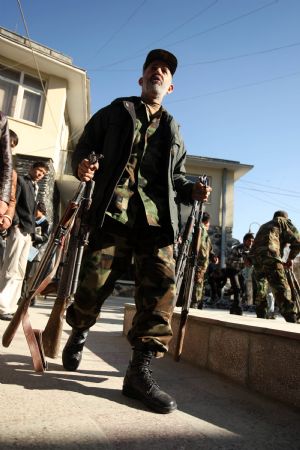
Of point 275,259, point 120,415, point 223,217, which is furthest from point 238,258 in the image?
point 223,217

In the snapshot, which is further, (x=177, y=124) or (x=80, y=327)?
(x=177, y=124)

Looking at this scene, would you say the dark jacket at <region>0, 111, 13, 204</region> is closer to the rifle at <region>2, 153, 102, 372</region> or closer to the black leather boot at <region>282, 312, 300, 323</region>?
the rifle at <region>2, 153, 102, 372</region>

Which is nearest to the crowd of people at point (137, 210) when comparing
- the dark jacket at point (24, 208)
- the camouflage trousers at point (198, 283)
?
the dark jacket at point (24, 208)

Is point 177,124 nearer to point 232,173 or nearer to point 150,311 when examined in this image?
point 150,311

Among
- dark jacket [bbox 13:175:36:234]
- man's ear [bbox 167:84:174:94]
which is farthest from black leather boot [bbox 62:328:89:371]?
dark jacket [bbox 13:175:36:234]

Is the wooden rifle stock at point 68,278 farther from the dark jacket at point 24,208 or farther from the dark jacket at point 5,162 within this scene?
the dark jacket at point 24,208

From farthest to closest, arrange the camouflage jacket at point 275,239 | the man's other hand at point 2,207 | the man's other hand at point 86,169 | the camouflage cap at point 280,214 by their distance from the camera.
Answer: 1. the camouflage cap at point 280,214
2. the camouflage jacket at point 275,239
3. the man's other hand at point 2,207
4. the man's other hand at point 86,169

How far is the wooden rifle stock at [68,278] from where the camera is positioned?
6.55 feet

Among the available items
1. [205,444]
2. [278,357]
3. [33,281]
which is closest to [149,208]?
[33,281]

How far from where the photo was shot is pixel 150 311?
6.59 ft

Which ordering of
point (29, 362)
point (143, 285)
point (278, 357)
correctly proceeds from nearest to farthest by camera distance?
point (278, 357)
point (143, 285)
point (29, 362)

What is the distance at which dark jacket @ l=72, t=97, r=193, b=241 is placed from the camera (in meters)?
2.17

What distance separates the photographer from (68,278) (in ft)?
6.71

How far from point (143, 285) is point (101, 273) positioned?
10.6 inches
